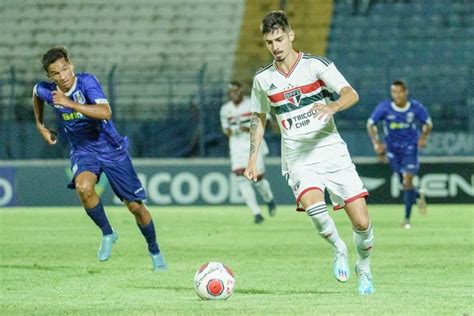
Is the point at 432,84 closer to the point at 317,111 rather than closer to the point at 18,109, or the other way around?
the point at 18,109

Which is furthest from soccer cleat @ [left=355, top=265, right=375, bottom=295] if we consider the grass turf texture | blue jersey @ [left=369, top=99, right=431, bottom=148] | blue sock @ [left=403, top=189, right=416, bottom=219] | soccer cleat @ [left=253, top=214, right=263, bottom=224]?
blue jersey @ [left=369, top=99, right=431, bottom=148]

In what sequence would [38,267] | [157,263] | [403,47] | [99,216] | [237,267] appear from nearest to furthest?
1. [157,263]
2. [99,216]
3. [237,267]
4. [38,267]
5. [403,47]

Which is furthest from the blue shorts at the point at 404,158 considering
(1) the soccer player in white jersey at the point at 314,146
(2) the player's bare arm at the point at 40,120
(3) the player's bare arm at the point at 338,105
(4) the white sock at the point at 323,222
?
(3) the player's bare arm at the point at 338,105

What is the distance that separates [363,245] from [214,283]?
3.84 feet

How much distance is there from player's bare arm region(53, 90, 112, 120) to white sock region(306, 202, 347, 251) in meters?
2.34

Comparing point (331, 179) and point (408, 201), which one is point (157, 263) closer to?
point (331, 179)

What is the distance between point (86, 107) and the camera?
34.3 feet

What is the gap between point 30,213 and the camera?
2194 centimetres

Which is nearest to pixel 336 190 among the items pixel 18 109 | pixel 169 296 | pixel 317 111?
pixel 317 111

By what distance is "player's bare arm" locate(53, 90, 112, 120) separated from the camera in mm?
10125

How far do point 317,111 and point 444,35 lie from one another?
17.8 meters

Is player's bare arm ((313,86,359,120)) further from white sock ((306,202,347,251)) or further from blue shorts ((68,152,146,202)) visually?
blue shorts ((68,152,146,202))

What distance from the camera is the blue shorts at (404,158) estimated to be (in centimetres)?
1866

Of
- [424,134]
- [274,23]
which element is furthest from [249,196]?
[274,23]
